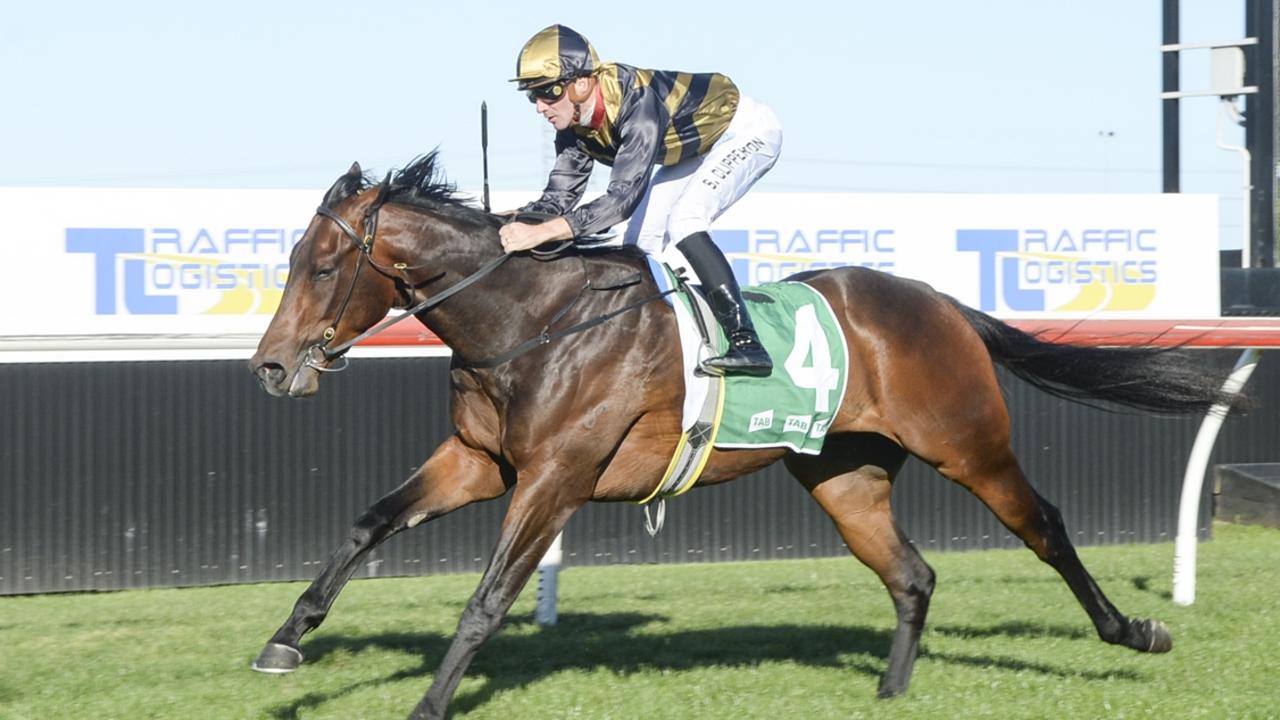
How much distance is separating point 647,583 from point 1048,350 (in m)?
2.62

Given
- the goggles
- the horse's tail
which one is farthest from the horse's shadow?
the goggles

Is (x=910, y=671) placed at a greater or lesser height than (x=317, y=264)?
lesser

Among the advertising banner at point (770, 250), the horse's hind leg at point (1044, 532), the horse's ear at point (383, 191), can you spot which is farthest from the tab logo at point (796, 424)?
the advertising banner at point (770, 250)

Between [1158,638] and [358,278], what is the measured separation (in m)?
2.88

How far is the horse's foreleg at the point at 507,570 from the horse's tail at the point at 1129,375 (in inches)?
74.2

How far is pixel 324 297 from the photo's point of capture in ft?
13.7

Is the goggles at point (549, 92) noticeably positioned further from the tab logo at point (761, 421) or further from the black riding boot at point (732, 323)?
the tab logo at point (761, 421)

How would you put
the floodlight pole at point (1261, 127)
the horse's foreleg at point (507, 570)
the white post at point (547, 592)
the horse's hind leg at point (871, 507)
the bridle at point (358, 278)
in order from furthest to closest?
the floodlight pole at point (1261, 127) < the white post at point (547, 592) < the horse's hind leg at point (871, 507) < the bridle at point (358, 278) < the horse's foreleg at point (507, 570)

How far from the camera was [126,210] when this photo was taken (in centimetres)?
806

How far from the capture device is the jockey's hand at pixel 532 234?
Answer: 4.32 m

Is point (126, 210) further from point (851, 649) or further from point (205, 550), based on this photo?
point (851, 649)

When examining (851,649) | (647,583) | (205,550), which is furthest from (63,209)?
(851,649)

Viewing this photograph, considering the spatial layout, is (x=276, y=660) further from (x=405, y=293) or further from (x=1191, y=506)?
(x=1191, y=506)

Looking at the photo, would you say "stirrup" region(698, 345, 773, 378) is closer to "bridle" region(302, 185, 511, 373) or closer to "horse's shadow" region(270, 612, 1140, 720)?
"bridle" region(302, 185, 511, 373)
